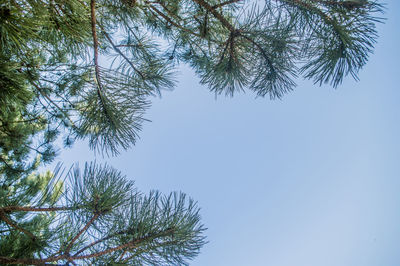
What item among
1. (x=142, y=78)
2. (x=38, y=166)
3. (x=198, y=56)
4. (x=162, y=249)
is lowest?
(x=162, y=249)

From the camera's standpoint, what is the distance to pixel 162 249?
0.83 m

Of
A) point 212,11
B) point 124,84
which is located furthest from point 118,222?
point 212,11

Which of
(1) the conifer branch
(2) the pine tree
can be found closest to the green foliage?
(2) the pine tree

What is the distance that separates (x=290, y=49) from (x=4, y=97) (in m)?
1.25

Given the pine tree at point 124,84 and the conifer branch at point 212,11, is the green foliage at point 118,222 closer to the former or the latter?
the pine tree at point 124,84

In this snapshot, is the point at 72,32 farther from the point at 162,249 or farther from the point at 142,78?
the point at 162,249

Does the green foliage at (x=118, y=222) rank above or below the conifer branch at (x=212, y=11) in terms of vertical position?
below

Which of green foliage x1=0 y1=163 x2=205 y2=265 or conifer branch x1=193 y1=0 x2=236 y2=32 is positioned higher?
conifer branch x1=193 y1=0 x2=236 y2=32

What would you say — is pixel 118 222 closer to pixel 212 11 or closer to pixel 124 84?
pixel 124 84

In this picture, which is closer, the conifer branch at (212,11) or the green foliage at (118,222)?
the green foliage at (118,222)

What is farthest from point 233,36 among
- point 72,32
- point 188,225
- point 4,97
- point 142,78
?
point 4,97

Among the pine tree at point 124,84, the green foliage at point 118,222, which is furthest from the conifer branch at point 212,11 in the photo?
the green foliage at point 118,222

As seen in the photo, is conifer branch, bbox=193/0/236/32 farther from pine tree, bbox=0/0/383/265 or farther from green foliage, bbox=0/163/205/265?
green foliage, bbox=0/163/205/265

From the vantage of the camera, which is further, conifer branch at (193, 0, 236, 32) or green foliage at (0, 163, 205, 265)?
conifer branch at (193, 0, 236, 32)
